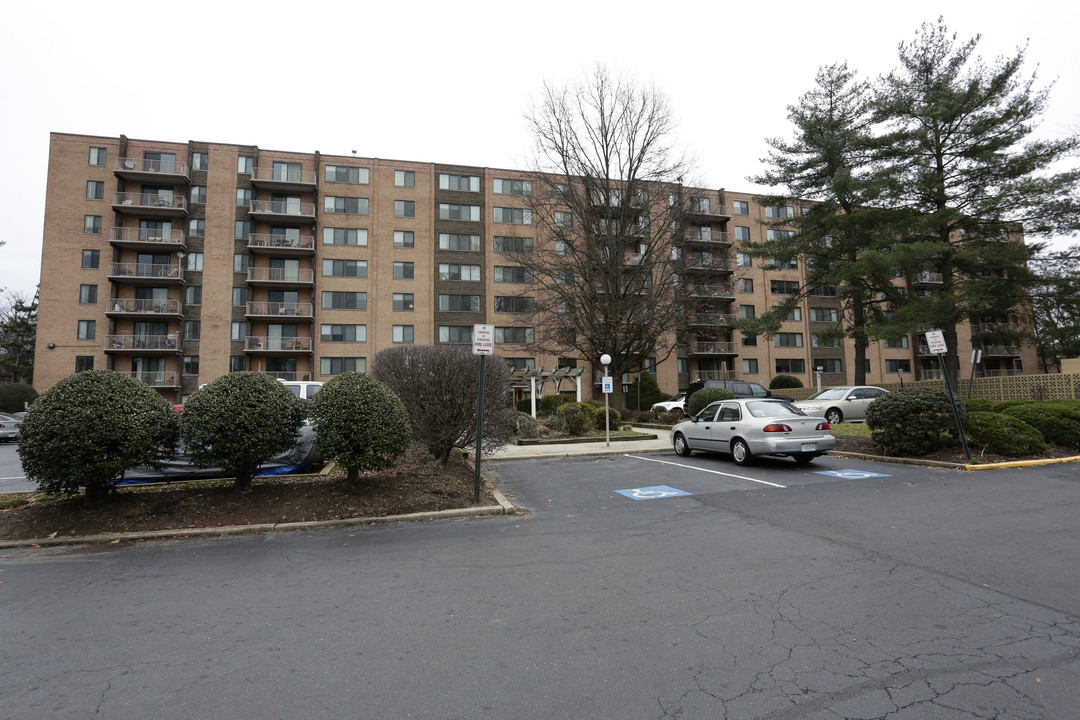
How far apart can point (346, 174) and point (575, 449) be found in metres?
36.6

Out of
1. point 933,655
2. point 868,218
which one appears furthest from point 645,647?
point 868,218

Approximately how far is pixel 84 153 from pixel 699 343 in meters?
50.5

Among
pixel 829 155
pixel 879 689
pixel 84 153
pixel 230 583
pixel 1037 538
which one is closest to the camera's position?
pixel 879 689

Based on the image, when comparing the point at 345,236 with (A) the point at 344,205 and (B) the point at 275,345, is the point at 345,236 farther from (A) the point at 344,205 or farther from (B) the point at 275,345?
(B) the point at 275,345

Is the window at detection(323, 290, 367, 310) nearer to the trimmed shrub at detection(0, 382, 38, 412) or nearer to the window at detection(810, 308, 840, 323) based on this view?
the trimmed shrub at detection(0, 382, 38, 412)

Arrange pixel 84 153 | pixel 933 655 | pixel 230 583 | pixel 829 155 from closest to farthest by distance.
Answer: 1. pixel 933 655
2. pixel 230 583
3. pixel 829 155
4. pixel 84 153

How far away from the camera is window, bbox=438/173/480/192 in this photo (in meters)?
45.7

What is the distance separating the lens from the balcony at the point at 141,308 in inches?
1502

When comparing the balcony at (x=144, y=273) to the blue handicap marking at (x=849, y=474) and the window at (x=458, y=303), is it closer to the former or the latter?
the window at (x=458, y=303)

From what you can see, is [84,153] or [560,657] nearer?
[560,657]

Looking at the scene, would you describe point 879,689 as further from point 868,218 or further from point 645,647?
point 868,218

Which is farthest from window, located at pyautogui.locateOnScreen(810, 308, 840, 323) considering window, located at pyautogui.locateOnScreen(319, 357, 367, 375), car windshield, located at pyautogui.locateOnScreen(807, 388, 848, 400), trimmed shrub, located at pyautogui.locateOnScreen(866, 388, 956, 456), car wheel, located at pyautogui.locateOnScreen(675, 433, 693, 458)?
car wheel, located at pyautogui.locateOnScreen(675, 433, 693, 458)

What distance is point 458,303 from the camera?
44469 millimetres

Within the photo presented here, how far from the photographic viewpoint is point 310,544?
6.50 meters
